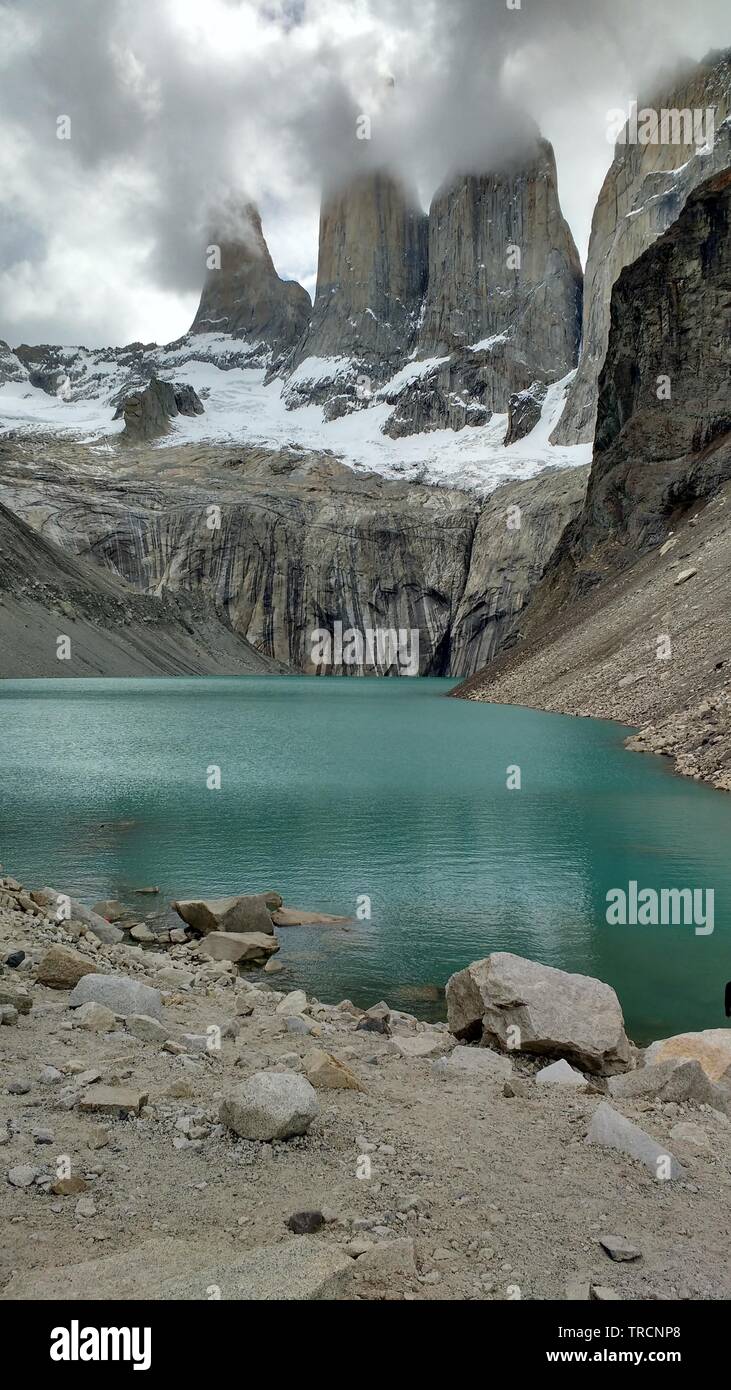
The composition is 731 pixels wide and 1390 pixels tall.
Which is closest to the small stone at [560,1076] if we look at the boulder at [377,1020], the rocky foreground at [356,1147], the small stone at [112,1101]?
the rocky foreground at [356,1147]

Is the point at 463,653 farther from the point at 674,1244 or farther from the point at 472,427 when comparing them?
the point at 674,1244

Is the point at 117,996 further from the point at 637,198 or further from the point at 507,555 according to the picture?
the point at 637,198

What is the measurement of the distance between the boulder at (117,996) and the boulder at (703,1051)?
3822mm

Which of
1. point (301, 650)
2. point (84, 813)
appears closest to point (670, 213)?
point (301, 650)

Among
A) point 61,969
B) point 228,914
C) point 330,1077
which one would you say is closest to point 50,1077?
point 330,1077

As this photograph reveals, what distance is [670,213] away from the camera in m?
102

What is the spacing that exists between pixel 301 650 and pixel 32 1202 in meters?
133

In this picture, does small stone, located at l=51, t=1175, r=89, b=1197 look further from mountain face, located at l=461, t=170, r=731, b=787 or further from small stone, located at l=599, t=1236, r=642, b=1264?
mountain face, located at l=461, t=170, r=731, b=787

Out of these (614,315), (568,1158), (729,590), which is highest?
(614,315)

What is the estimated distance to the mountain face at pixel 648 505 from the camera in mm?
40531

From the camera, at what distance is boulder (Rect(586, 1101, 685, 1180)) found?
462cm

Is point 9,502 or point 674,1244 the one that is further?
point 9,502

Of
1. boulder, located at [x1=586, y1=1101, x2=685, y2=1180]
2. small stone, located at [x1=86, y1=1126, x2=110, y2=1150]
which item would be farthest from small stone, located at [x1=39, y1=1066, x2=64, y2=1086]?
boulder, located at [x1=586, y1=1101, x2=685, y2=1180]

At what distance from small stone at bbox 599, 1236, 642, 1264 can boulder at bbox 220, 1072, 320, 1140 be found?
1.64 meters
